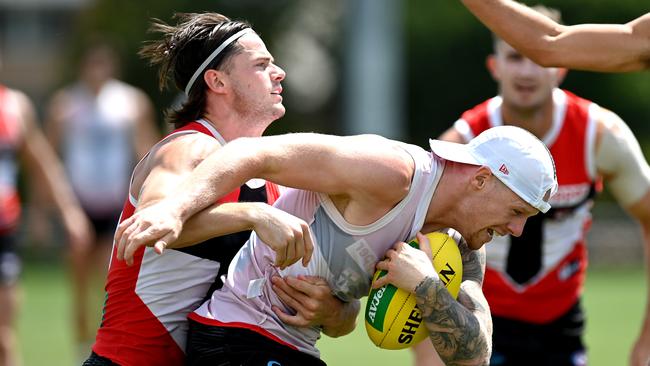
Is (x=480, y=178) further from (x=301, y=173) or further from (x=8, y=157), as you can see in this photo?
(x=8, y=157)

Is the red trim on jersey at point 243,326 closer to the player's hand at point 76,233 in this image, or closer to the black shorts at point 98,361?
the black shorts at point 98,361

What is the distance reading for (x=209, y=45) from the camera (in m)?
5.38

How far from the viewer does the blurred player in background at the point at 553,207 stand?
6.75 metres

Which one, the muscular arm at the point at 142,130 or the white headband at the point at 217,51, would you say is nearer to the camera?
the white headband at the point at 217,51

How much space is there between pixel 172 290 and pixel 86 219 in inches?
287

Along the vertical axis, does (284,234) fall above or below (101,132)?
above

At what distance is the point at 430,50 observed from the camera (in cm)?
3522

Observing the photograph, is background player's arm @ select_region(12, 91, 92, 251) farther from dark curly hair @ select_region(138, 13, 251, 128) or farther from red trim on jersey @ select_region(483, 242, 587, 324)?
dark curly hair @ select_region(138, 13, 251, 128)

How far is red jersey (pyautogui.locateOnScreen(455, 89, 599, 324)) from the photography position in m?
6.80

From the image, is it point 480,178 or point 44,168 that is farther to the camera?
point 44,168

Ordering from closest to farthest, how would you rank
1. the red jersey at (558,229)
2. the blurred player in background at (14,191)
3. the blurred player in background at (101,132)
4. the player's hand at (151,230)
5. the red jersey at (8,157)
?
the player's hand at (151,230) → the red jersey at (558,229) → the blurred player in background at (14,191) → the red jersey at (8,157) → the blurred player in background at (101,132)

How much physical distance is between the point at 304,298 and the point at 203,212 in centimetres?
63

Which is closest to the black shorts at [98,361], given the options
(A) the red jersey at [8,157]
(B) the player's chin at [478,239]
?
(B) the player's chin at [478,239]

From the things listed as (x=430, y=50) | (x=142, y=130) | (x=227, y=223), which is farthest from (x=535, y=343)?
(x=430, y=50)
